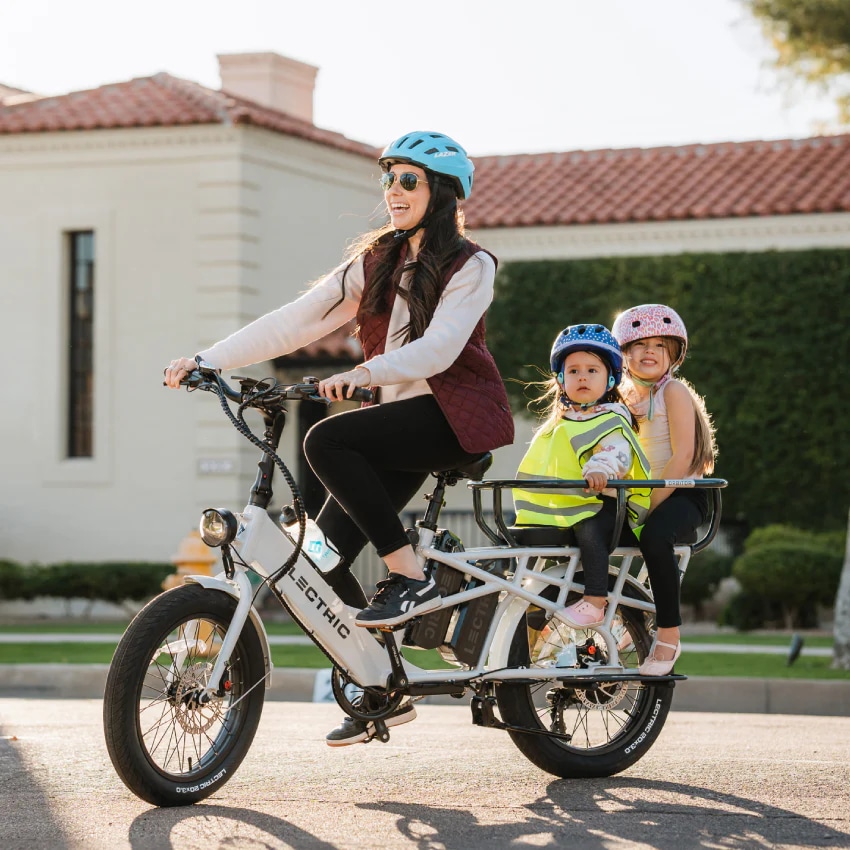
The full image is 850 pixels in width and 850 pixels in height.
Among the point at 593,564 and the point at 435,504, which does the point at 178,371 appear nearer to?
the point at 435,504

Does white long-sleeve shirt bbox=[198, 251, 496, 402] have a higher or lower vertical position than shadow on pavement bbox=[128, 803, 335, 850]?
higher

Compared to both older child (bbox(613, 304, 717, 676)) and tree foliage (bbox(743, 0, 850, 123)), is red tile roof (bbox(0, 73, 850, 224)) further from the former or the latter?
older child (bbox(613, 304, 717, 676))

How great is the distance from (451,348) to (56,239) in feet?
49.1

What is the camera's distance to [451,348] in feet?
17.6

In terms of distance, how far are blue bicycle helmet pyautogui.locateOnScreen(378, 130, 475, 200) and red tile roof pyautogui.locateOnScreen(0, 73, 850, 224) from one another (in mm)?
13268

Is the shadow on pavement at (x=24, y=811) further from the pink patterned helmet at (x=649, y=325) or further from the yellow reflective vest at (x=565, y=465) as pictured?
the pink patterned helmet at (x=649, y=325)

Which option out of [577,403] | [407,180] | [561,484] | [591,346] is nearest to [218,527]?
[561,484]

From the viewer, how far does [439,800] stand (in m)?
5.33

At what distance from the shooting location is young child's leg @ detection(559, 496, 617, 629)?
580cm

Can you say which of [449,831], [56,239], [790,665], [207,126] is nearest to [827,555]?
[790,665]

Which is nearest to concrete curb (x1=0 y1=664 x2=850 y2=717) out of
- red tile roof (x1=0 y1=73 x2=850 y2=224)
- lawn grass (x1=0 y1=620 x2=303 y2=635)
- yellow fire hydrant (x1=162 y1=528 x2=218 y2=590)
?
yellow fire hydrant (x1=162 y1=528 x2=218 y2=590)

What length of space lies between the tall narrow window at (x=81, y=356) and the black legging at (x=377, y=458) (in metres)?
14.4

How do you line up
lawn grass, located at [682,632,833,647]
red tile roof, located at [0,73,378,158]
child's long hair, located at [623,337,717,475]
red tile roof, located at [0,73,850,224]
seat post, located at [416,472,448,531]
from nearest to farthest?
seat post, located at [416,472,448,531] → child's long hair, located at [623,337,717,475] → lawn grass, located at [682,632,833,647] → red tile roof, located at [0,73,378,158] → red tile roof, located at [0,73,850,224]

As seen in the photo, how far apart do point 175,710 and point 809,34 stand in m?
20.2
